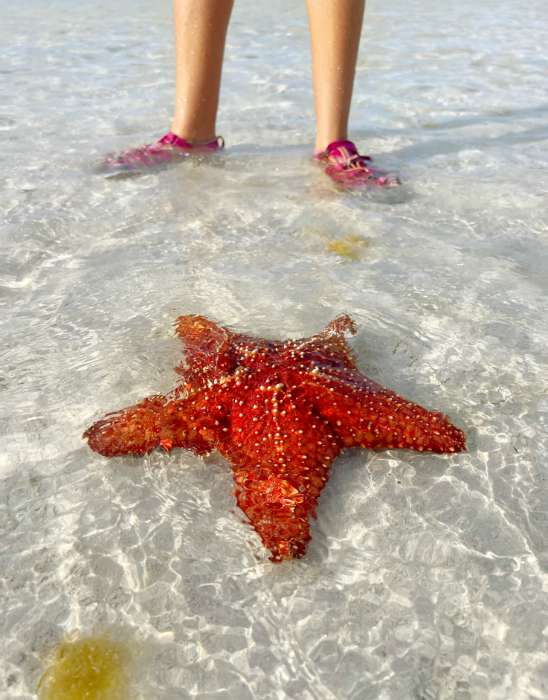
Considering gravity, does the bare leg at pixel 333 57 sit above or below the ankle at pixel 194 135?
above

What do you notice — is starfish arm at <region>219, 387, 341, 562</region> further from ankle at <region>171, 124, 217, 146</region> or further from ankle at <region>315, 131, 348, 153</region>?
ankle at <region>171, 124, 217, 146</region>

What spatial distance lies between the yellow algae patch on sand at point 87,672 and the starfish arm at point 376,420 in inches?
37.6

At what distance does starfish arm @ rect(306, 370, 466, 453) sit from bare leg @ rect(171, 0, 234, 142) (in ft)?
10.7

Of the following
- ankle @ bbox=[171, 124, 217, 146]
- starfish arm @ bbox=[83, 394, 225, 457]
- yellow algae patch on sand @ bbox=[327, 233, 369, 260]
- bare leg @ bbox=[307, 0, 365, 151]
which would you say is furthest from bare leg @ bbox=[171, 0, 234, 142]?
starfish arm @ bbox=[83, 394, 225, 457]

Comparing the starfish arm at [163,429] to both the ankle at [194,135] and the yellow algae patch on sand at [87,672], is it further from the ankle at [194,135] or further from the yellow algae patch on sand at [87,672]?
the ankle at [194,135]

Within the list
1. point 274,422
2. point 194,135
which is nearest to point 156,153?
point 194,135

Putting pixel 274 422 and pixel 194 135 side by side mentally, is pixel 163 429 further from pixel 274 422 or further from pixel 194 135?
pixel 194 135

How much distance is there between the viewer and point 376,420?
236cm

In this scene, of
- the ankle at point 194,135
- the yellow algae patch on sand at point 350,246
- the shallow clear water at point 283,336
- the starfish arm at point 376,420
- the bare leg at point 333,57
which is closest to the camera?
the shallow clear water at point 283,336

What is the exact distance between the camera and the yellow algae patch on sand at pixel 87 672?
1.83m

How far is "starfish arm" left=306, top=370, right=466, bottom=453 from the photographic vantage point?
236 cm

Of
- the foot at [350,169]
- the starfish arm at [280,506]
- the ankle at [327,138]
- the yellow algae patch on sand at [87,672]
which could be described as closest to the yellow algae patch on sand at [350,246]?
the foot at [350,169]

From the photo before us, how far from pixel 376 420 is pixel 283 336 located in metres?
0.89

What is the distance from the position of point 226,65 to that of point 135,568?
665cm
